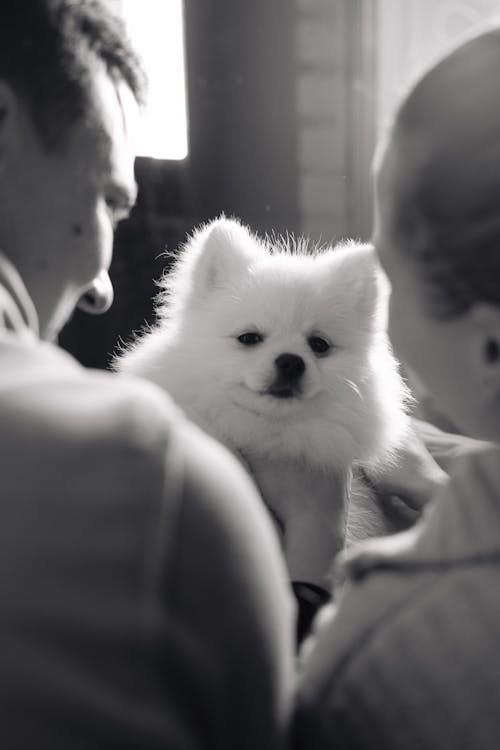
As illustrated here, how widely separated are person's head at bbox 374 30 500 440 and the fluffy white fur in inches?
36.7

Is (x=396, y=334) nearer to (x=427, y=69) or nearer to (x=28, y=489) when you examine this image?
(x=427, y=69)

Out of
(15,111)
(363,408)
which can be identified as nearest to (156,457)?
(15,111)

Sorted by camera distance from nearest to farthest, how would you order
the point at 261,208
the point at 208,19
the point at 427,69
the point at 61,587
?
the point at 61,587 < the point at 427,69 < the point at 208,19 < the point at 261,208

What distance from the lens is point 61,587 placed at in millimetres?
493

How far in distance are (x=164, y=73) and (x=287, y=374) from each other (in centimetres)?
96

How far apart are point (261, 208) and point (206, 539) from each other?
86.8 inches

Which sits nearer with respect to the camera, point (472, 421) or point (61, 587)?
point (61, 587)

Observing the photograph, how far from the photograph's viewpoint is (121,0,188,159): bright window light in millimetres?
2043

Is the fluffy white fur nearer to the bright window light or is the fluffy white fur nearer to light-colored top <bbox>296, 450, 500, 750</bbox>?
the bright window light

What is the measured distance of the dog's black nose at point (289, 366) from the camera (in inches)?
65.9

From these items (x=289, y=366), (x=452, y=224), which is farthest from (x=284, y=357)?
(x=452, y=224)

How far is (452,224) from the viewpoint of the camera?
67 cm

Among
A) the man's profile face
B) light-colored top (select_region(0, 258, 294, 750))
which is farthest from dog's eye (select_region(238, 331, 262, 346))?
light-colored top (select_region(0, 258, 294, 750))

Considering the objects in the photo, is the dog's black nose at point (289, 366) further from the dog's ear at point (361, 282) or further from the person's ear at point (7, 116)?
the person's ear at point (7, 116)
